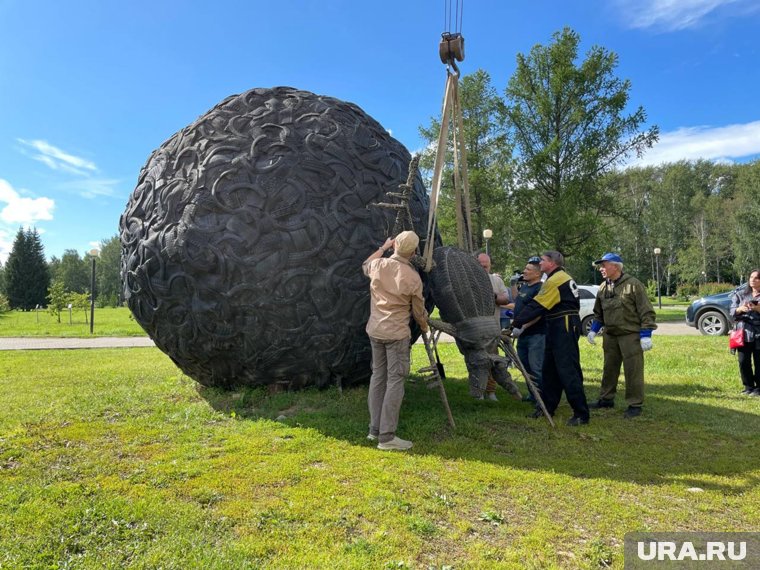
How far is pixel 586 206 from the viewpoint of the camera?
23.5 meters

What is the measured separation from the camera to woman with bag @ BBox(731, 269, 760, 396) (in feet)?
23.7

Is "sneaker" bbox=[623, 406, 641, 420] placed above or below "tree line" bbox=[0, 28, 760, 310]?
below

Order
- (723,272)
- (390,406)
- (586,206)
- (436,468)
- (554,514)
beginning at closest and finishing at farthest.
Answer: (554,514), (436,468), (390,406), (586,206), (723,272)

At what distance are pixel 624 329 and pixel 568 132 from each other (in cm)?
1977

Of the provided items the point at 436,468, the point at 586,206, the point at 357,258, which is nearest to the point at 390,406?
the point at 436,468

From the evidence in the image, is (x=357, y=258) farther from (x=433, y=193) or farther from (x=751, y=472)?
(x=751, y=472)

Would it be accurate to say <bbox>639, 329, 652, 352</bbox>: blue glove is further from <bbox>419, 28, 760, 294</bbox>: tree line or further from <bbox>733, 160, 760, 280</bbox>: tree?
<bbox>733, 160, 760, 280</bbox>: tree

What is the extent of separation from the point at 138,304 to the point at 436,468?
384cm

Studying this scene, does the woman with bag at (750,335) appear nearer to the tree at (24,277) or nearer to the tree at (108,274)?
the tree at (24,277)

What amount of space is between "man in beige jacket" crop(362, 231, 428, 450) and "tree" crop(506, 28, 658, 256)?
1888 cm

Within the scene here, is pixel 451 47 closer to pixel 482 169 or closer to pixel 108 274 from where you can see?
pixel 482 169

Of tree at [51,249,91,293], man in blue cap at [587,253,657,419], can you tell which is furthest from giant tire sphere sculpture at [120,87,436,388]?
tree at [51,249,91,293]

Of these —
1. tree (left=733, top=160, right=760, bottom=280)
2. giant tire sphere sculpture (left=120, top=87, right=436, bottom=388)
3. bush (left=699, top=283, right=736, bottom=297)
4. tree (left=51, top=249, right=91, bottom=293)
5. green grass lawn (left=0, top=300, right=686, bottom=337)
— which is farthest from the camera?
tree (left=51, top=249, right=91, bottom=293)

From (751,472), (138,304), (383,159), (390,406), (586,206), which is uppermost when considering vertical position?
(586,206)
